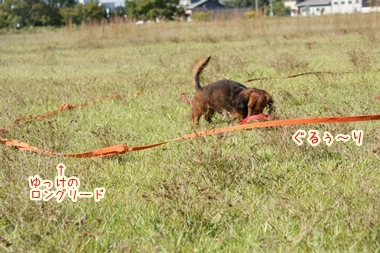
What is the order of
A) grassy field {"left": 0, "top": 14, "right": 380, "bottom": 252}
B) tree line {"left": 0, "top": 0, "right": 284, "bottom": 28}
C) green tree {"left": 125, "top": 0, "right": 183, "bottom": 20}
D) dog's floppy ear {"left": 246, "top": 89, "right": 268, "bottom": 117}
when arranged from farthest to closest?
1. green tree {"left": 125, "top": 0, "right": 183, "bottom": 20}
2. tree line {"left": 0, "top": 0, "right": 284, "bottom": 28}
3. dog's floppy ear {"left": 246, "top": 89, "right": 268, "bottom": 117}
4. grassy field {"left": 0, "top": 14, "right": 380, "bottom": 252}

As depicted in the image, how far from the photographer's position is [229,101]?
5.26 meters

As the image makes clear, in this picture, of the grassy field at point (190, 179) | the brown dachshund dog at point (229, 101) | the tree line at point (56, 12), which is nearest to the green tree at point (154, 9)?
the tree line at point (56, 12)

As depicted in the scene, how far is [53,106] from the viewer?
6.96 metres

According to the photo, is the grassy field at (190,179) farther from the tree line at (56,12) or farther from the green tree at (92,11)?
the green tree at (92,11)

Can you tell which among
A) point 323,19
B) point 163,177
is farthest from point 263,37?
point 163,177

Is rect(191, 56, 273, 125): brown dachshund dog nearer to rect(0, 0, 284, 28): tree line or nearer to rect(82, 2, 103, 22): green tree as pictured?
rect(0, 0, 284, 28): tree line

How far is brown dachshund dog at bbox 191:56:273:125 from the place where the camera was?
Answer: 510cm

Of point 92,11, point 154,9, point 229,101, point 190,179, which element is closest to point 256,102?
point 229,101

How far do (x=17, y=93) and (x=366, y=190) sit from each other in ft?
18.8

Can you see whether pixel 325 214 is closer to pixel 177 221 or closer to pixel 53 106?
pixel 177 221

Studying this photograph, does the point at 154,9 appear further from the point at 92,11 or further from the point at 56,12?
the point at 56,12

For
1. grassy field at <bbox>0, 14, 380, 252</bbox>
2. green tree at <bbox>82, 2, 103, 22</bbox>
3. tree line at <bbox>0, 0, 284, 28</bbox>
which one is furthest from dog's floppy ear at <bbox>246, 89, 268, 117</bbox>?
green tree at <bbox>82, 2, 103, 22</bbox>

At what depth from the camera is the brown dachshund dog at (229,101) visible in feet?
16.7

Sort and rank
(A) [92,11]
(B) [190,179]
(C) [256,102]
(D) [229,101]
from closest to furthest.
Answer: (B) [190,179] < (C) [256,102] < (D) [229,101] < (A) [92,11]
